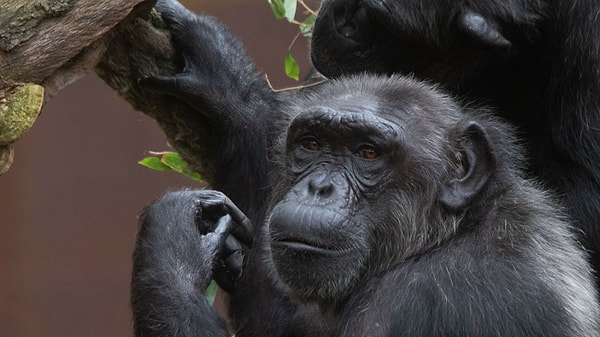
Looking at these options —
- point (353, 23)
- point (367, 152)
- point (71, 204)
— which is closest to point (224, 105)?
point (353, 23)

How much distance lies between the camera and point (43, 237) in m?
11.3

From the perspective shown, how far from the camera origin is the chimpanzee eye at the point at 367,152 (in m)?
5.14

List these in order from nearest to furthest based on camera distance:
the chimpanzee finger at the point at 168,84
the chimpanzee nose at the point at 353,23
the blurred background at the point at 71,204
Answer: the chimpanzee nose at the point at 353,23 < the chimpanzee finger at the point at 168,84 < the blurred background at the point at 71,204

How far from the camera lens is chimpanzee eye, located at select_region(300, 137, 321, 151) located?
17.1 feet

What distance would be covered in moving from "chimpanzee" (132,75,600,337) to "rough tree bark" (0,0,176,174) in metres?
0.77

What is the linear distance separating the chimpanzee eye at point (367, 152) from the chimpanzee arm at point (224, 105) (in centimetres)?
111

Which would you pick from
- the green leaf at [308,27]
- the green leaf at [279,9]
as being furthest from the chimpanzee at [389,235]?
the green leaf at [308,27]

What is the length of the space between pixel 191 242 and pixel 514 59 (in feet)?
5.64

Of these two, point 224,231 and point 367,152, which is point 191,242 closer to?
point 224,231

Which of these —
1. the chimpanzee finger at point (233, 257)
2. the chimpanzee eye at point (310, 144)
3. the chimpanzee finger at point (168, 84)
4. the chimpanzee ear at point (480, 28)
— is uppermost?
the chimpanzee ear at point (480, 28)

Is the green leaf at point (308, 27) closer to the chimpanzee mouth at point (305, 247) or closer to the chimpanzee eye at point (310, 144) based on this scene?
the chimpanzee eye at point (310, 144)

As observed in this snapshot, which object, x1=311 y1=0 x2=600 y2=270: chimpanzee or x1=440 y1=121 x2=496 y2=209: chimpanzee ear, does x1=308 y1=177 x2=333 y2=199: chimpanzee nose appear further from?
x1=311 y1=0 x2=600 y2=270: chimpanzee

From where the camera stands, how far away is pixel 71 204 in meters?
11.2

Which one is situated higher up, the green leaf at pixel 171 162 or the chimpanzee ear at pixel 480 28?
the chimpanzee ear at pixel 480 28
